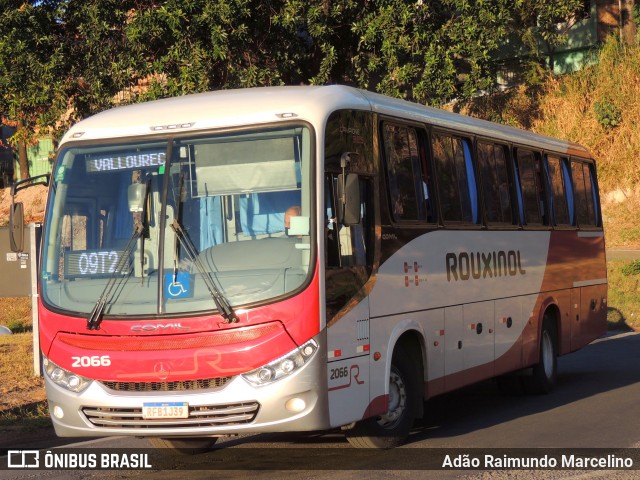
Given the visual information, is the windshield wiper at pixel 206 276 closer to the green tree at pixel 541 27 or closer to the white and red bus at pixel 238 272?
the white and red bus at pixel 238 272

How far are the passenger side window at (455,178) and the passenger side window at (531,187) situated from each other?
185 cm

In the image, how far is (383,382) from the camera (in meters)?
10.0

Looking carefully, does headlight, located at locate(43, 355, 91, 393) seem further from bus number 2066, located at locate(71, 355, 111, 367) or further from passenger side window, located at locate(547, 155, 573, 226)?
passenger side window, located at locate(547, 155, 573, 226)

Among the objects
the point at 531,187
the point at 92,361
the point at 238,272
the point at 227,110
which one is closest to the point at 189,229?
the point at 238,272

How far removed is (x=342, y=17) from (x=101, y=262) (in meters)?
18.2

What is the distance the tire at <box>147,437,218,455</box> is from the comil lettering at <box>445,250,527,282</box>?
3.04 metres

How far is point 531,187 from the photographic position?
15.0 m

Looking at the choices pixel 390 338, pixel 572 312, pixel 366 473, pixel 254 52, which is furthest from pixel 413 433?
pixel 254 52

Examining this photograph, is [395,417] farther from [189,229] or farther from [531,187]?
[531,187]

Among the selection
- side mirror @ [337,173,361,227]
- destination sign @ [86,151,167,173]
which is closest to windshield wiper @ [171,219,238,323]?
destination sign @ [86,151,167,173]

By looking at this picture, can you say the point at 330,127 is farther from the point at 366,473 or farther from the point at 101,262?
the point at 366,473

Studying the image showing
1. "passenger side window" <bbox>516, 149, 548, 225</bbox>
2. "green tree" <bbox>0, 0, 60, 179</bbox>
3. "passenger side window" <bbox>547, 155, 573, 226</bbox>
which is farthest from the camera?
"green tree" <bbox>0, 0, 60, 179</bbox>

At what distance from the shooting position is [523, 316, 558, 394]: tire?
14.8m

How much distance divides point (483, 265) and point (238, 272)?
459 cm
